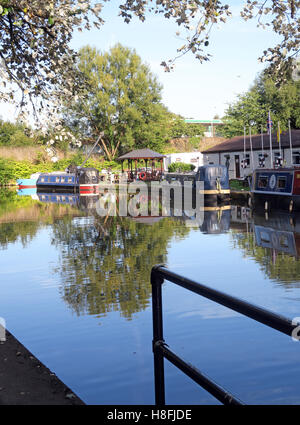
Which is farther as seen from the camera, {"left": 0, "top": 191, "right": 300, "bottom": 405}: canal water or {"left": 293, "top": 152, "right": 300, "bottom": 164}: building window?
{"left": 293, "top": 152, "right": 300, "bottom": 164}: building window

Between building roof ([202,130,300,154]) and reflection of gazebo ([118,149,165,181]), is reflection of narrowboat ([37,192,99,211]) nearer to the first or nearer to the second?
reflection of gazebo ([118,149,165,181])

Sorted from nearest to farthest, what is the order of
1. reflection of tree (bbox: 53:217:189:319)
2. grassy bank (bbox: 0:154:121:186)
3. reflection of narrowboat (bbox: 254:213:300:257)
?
reflection of tree (bbox: 53:217:189:319)
reflection of narrowboat (bbox: 254:213:300:257)
grassy bank (bbox: 0:154:121:186)

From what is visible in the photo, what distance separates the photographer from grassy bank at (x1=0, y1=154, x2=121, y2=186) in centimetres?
5690

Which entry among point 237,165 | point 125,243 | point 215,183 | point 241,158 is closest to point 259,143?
point 241,158

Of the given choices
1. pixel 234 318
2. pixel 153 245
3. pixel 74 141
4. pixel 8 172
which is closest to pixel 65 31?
pixel 74 141

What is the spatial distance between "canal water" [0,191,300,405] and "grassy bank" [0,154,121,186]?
131 feet

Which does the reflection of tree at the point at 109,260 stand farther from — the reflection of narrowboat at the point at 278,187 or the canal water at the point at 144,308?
the reflection of narrowboat at the point at 278,187

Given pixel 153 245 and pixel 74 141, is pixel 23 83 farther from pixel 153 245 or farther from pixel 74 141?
pixel 153 245

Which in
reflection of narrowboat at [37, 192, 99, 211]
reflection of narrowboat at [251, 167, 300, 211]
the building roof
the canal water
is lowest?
the canal water

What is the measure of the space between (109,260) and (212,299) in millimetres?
10821

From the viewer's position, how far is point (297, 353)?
6.52 meters

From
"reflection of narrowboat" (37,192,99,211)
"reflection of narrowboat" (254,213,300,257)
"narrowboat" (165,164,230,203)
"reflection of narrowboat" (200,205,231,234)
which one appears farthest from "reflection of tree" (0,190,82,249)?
"narrowboat" (165,164,230,203)

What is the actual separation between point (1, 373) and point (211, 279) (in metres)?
7.18

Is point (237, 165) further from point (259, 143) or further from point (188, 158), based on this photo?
point (188, 158)
